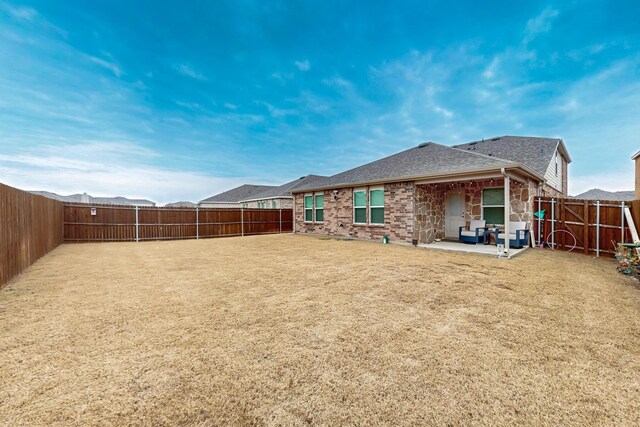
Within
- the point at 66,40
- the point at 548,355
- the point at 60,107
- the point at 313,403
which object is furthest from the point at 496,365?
the point at 60,107

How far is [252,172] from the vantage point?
29.4m

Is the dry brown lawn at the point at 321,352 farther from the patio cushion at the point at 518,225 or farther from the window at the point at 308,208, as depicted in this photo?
the window at the point at 308,208

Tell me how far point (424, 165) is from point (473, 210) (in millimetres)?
2933

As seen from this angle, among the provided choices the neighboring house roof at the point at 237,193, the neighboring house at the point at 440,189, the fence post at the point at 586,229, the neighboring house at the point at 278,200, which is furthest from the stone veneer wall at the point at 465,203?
the neighboring house roof at the point at 237,193

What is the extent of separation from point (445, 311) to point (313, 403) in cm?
253

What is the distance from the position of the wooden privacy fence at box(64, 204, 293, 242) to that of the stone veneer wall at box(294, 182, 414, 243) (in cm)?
345

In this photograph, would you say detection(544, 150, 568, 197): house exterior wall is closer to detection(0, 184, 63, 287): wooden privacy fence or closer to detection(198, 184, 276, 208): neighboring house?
detection(0, 184, 63, 287): wooden privacy fence

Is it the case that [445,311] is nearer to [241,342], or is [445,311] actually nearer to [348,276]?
[348,276]

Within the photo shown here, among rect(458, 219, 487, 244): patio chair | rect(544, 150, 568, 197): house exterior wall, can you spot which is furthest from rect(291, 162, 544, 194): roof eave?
rect(458, 219, 487, 244): patio chair

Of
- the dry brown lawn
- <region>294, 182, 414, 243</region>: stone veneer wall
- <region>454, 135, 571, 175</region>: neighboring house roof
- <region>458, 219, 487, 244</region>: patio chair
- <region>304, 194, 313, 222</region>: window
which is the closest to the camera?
the dry brown lawn

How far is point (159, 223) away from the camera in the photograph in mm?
14344

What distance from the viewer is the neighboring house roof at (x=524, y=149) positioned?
11.2m

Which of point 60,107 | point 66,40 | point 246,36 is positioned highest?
point 246,36

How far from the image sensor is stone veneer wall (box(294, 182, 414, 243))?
10406 mm
